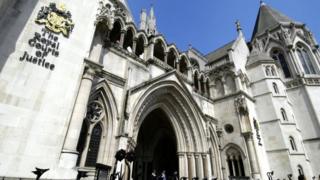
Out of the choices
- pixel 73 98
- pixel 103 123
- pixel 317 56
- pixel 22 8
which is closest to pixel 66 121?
pixel 73 98

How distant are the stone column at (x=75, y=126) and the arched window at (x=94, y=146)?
87.5 inches

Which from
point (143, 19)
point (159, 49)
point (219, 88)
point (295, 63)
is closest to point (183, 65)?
point (159, 49)

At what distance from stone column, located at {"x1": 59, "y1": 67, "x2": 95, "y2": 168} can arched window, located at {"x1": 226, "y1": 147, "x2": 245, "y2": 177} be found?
45.6 ft

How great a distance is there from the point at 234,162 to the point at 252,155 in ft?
5.95

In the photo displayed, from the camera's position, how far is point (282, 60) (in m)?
26.0

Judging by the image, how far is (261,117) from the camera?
19406 mm

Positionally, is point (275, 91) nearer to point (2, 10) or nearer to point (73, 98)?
point (73, 98)

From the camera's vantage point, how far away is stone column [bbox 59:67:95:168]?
24.1ft

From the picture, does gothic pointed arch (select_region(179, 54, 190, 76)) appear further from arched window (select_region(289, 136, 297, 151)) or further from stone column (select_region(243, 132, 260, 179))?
arched window (select_region(289, 136, 297, 151))

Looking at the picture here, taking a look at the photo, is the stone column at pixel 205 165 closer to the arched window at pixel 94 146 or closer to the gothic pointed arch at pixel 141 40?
the arched window at pixel 94 146

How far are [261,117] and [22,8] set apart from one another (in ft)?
68.4

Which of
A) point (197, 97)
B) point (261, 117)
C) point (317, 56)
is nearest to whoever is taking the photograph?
point (197, 97)

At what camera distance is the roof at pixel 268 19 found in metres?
29.8

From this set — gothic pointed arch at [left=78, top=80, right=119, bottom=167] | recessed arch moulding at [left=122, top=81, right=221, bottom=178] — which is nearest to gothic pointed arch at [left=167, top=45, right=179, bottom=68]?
recessed arch moulding at [left=122, top=81, right=221, bottom=178]
